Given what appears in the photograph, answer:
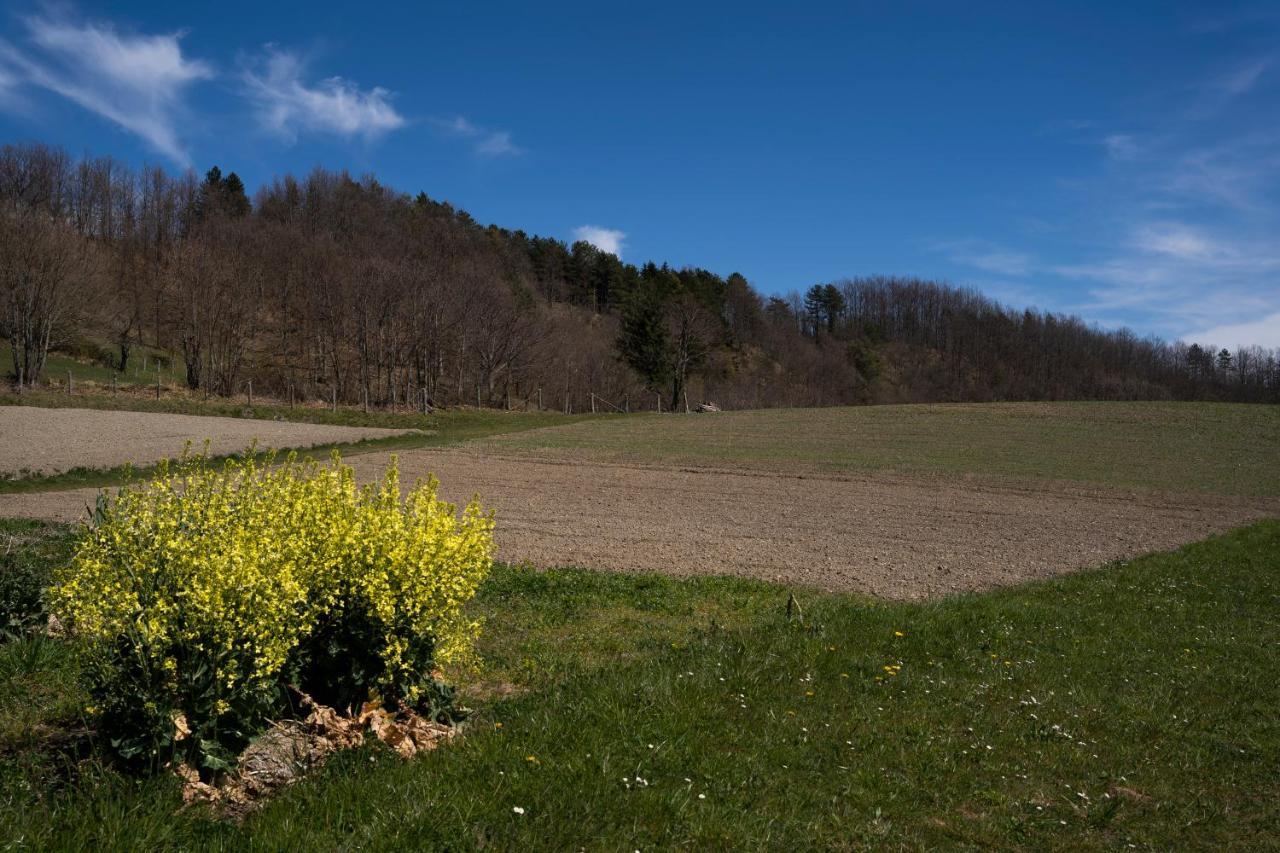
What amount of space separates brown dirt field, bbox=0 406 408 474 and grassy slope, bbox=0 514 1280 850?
69.9ft

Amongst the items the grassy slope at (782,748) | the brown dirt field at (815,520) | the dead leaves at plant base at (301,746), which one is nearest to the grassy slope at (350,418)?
the brown dirt field at (815,520)

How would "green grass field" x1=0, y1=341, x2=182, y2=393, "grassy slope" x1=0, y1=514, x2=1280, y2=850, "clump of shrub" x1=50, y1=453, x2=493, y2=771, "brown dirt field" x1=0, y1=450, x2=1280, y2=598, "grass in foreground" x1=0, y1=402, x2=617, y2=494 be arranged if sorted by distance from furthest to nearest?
"green grass field" x1=0, y1=341, x2=182, y2=393, "grass in foreground" x1=0, y1=402, x2=617, y2=494, "brown dirt field" x1=0, y1=450, x2=1280, y2=598, "clump of shrub" x1=50, y1=453, x2=493, y2=771, "grassy slope" x1=0, y1=514, x2=1280, y2=850

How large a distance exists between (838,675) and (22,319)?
6433cm

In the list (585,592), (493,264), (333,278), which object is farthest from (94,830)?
(493,264)

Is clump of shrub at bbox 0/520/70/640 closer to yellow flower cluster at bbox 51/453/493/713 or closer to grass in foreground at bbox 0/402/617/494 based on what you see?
yellow flower cluster at bbox 51/453/493/713

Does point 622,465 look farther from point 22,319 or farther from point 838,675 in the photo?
point 22,319

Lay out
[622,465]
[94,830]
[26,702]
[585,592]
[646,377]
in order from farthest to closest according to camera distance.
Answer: [646,377]
[622,465]
[585,592]
[26,702]
[94,830]

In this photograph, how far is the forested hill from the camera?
6669 cm

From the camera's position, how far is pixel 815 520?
21.4m

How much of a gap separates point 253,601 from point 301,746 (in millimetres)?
1030

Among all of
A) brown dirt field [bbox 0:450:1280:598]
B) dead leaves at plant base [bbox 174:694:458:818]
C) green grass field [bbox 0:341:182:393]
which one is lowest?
brown dirt field [bbox 0:450:1280:598]

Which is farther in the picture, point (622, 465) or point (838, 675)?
point (622, 465)

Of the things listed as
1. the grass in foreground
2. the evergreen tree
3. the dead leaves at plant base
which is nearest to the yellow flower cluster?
the dead leaves at plant base

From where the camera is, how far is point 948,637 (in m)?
9.45
